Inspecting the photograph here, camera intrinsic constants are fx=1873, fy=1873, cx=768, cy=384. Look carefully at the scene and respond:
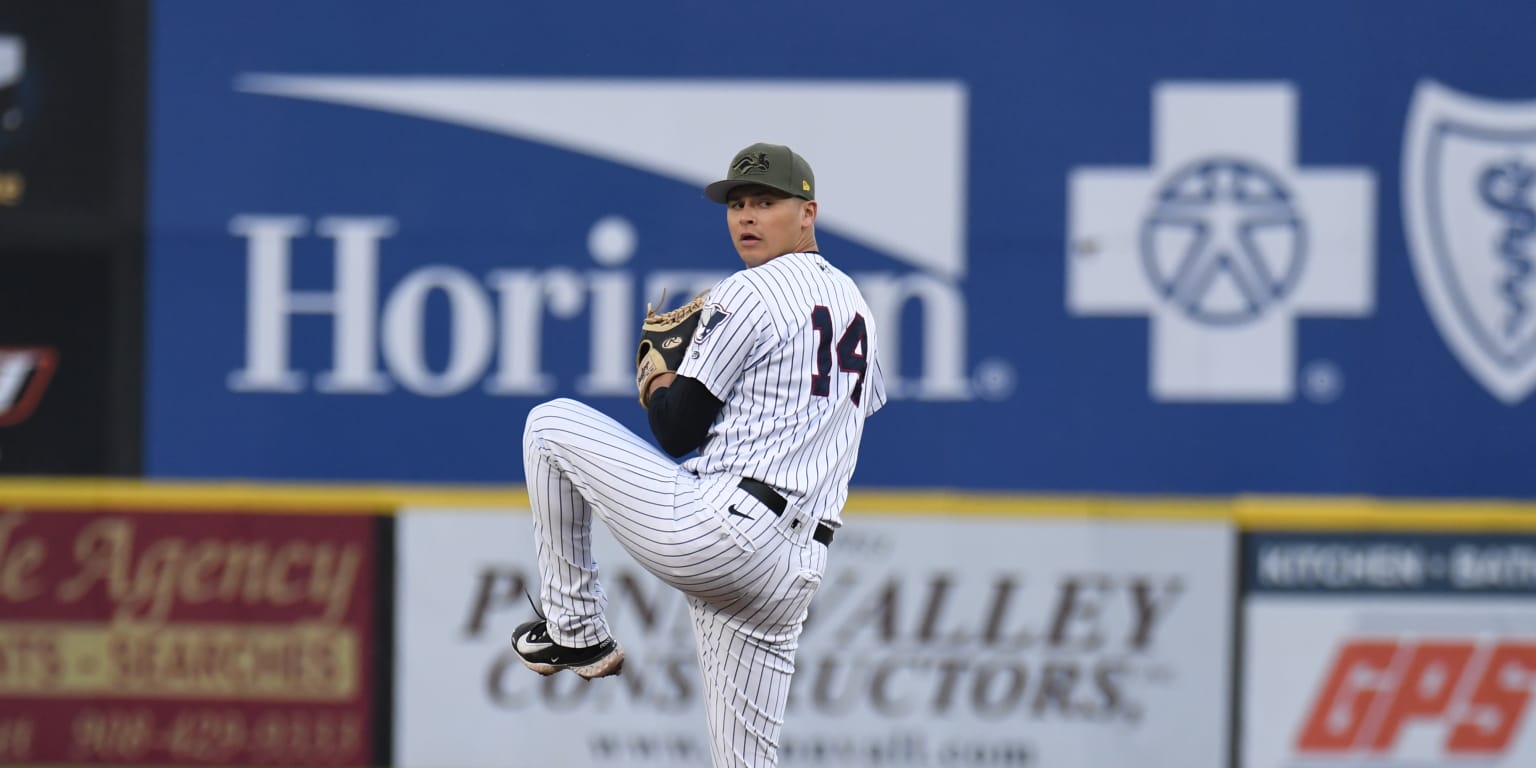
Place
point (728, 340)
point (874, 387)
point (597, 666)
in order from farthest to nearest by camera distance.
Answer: point (874, 387)
point (597, 666)
point (728, 340)

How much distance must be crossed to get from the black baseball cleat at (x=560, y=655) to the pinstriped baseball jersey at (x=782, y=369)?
0.42m

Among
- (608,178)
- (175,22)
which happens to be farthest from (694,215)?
(175,22)

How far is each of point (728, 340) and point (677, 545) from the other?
1.34 ft

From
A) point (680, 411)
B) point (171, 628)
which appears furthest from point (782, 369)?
point (171, 628)

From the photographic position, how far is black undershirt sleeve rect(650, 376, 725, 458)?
11.8ft

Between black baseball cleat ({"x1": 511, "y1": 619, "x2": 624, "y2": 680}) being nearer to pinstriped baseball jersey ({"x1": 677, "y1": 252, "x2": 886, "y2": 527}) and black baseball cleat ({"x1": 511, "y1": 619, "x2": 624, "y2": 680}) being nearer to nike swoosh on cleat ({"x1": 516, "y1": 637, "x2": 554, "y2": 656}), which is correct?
nike swoosh on cleat ({"x1": 516, "y1": 637, "x2": 554, "y2": 656})

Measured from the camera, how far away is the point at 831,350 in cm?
371

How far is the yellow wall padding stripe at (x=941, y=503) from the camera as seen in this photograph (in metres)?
6.23

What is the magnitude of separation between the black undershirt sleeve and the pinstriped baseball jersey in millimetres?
26

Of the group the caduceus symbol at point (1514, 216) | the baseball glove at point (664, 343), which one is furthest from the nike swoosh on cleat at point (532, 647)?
the caduceus symbol at point (1514, 216)

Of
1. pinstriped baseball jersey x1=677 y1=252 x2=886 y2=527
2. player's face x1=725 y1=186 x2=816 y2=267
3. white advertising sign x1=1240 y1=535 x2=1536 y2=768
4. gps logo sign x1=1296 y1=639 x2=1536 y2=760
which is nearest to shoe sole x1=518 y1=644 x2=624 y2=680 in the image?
pinstriped baseball jersey x1=677 y1=252 x2=886 y2=527

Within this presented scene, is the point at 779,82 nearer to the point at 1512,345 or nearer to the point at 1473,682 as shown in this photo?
the point at 1512,345

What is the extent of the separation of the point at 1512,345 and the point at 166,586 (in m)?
4.59

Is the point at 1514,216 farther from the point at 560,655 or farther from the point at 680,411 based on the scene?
the point at 560,655
